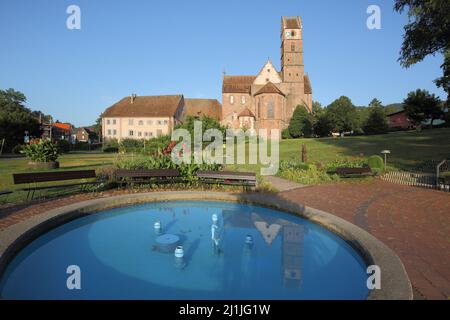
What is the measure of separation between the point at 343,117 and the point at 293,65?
1622cm

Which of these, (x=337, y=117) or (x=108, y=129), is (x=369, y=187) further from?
(x=108, y=129)

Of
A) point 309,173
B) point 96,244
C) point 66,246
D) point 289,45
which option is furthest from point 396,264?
point 289,45

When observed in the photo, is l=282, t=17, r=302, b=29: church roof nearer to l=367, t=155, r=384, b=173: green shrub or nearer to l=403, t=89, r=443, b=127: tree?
l=403, t=89, r=443, b=127: tree

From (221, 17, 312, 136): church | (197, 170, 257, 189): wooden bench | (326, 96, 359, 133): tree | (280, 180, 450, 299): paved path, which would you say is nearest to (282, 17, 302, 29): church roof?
(221, 17, 312, 136): church

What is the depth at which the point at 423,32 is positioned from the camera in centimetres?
1705

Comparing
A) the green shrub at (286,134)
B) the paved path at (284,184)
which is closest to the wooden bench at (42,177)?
the paved path at (284,184)

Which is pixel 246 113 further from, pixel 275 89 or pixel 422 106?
pixel 422 106

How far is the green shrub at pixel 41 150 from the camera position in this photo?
17750 mm

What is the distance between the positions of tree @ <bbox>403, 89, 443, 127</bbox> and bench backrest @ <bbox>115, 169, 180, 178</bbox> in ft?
186

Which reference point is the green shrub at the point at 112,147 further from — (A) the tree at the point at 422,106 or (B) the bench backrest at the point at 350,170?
(A) the tree at the point at 422,106

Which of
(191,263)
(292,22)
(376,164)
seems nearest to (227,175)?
(191,263)

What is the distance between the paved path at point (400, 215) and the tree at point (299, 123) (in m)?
42.0

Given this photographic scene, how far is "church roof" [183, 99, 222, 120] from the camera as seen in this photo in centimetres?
7156
